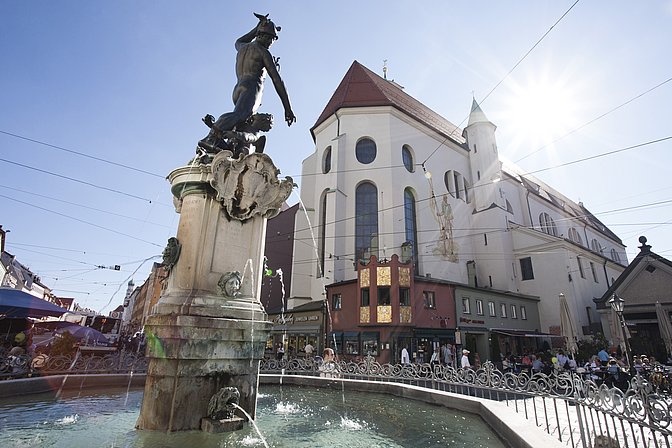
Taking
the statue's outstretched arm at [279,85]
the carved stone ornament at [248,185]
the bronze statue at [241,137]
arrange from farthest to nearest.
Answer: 1. the statue's outstretched arm at [279,85]
2. the bronze statue at [241,137]
3. the carved stone ornament at [248,185]

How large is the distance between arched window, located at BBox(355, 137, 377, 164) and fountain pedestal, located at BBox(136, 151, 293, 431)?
26.1 metres

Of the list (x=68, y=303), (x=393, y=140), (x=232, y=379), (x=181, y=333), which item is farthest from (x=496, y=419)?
(x=68, y=303)

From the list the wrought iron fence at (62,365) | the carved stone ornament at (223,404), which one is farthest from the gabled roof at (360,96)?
the carved stone ornament at (223,404)

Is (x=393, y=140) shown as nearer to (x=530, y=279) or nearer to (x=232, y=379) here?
(x=530, y=279)

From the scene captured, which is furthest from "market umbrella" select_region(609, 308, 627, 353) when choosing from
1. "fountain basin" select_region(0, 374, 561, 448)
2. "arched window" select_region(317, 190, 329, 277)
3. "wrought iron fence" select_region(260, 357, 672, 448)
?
"arched window" select_region(317, 190, 329, 277)

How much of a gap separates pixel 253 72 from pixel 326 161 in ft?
88.5

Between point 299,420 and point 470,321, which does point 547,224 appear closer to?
point 470,321

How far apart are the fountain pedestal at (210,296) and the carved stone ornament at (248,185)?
2cm

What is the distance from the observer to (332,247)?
2767 cm

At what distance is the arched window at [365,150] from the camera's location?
103 feet

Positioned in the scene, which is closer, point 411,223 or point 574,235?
point 411,223

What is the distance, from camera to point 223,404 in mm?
4320

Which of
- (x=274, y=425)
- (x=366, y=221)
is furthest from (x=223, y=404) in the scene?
(x=366, y=221)

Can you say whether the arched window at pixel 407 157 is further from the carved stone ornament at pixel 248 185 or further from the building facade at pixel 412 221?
the carved stone ornament at pixel 248 185
